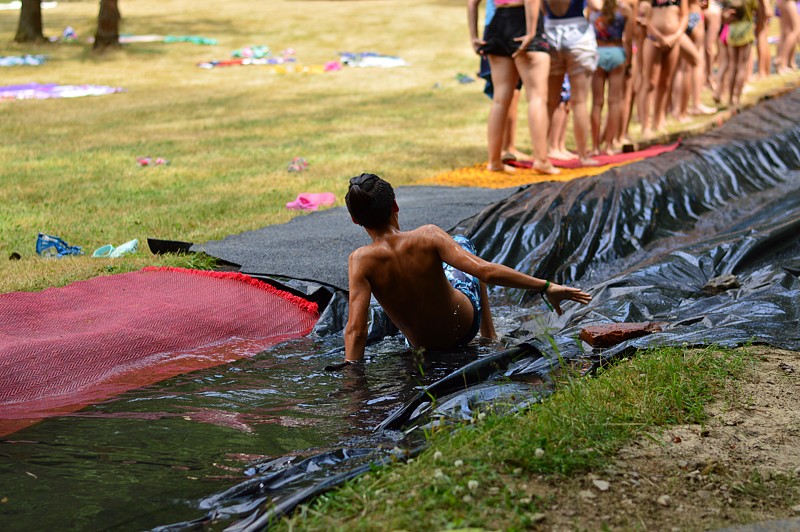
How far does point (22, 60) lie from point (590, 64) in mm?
14172

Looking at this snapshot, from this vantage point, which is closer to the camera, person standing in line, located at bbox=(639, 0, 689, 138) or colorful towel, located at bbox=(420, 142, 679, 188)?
colorful towel, located at bbox=(420, 142, 679, 188)

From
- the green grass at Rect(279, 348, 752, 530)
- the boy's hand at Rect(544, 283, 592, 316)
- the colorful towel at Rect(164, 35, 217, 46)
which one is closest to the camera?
the green grass at Rect(279, 348, 752, 530)

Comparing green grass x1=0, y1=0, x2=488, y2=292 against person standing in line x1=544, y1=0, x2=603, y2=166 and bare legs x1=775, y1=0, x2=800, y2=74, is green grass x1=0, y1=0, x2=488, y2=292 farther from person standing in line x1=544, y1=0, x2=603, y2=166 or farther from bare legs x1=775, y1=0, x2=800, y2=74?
bare legs x1=775, y1=0, x2=800, y2=74

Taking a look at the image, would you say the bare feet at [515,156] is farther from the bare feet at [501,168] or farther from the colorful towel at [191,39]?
the colorful towel at [191,39]

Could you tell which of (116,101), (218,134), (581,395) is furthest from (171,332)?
(116,101)

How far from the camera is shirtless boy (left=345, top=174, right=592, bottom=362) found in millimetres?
4402

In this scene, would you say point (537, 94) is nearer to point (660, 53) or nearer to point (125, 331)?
point (660, 53)

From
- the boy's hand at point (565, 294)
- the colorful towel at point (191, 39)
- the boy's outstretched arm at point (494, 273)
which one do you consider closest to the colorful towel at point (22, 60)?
the colorful towel at point (191, 39)

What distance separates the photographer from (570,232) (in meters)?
6.92

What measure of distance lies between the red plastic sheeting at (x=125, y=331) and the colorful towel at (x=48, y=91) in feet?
36.8

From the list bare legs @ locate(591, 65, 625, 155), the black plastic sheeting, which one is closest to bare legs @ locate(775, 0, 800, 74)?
the black plastic sheeting

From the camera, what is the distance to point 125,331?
504 cm

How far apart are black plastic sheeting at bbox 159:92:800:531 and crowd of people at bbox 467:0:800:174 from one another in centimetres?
127

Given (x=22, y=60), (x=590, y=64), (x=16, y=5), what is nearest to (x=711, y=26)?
(x=590, y=64)
